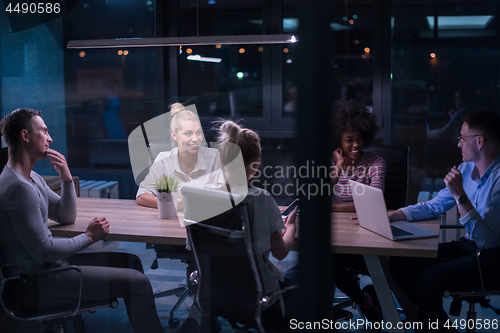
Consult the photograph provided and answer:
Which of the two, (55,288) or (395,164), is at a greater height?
(395,164)

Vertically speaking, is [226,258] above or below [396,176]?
below

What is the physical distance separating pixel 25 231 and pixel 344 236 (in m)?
1.40

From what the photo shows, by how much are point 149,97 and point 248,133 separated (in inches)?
120

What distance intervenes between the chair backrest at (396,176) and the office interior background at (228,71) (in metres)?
1.12

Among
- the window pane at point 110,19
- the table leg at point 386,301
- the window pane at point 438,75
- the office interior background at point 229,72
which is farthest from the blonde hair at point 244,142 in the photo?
the window pane at point 110,19

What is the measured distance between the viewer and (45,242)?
2021mm

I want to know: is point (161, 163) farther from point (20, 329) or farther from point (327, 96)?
point (327, 96)

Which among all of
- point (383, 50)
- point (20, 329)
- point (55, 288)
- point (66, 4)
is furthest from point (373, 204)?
point (66, 4)

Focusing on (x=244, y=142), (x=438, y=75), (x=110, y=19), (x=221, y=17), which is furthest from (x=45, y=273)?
(x=438, y=75)

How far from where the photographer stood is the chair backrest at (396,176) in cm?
289

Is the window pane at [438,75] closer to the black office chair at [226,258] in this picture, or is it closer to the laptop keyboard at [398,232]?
the laptop keyboard at [398,232]

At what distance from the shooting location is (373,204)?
6.74 feet

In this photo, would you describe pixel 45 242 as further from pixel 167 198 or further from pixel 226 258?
pixel 226 258

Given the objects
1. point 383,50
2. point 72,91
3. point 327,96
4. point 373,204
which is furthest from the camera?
point 72,91
